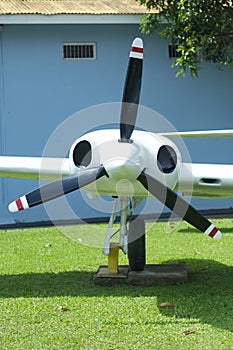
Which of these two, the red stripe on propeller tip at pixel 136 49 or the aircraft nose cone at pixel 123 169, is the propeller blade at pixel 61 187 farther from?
the red stripe on propeller tip at pixel 136 49

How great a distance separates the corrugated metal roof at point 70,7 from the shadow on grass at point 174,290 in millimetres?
6486

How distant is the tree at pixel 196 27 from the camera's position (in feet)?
43.4

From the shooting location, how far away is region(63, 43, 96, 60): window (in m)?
15.1

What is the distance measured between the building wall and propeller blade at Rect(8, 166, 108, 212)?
274 inches

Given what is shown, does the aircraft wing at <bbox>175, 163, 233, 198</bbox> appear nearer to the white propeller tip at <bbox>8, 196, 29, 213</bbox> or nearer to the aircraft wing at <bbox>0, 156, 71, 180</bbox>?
the aircraft wing at <bbox>0, 156, 71, 180</bbox>

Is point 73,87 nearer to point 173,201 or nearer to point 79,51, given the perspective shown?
point 79,51

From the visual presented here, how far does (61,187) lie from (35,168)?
902 mm

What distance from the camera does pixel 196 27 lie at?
13.5m

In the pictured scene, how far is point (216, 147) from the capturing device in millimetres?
15961

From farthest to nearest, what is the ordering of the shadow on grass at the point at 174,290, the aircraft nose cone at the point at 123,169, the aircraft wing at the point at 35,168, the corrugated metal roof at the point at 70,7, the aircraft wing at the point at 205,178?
the corrugated metal roof at the point at 70,7
the aircraft wing at the point at 35,168
the aircraft wing at the point at 205,178
the shadow on grass at the point at 174,290
the aircraft nose cone at the point at 123,169

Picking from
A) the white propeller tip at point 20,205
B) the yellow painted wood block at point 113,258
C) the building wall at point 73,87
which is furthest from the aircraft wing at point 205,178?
the building wall at point 73,87

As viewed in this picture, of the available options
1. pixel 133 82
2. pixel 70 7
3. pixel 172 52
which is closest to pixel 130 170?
pixel 133 82

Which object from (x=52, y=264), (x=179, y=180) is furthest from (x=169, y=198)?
(x=52, y=264)

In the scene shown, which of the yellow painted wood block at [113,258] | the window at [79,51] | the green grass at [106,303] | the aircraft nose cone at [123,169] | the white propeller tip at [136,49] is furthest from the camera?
the window at [79,51]
